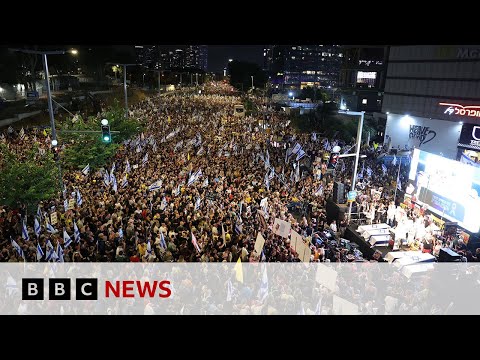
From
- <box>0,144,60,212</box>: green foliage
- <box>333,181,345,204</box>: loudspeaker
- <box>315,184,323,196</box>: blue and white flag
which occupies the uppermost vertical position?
<box>0,144,60,212</box>: green foliage

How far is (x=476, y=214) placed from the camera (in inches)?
608

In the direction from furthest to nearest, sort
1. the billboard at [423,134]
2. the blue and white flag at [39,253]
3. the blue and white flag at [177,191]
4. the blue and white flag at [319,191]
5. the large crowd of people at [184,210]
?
the billboard at [423,134], the blue and white flag at [319,191], the blue and white flag at [177,191], the large crowd of people at [184,210], the blue and white flag at [39,253]

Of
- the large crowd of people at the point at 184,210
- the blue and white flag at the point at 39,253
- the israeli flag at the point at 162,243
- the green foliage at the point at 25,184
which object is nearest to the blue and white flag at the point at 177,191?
the large crowd of people at the point at 184,210

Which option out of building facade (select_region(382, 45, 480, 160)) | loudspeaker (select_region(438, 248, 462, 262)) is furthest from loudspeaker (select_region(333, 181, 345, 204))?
building facade (select_region(382, 45, 480, 160))

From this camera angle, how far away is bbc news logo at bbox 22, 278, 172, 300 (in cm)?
881

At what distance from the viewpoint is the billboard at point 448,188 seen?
1588 cm

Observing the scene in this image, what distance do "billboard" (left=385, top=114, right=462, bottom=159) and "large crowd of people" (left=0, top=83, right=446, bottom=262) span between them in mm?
14688

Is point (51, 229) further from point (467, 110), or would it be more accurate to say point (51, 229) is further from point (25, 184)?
point (467, 110)

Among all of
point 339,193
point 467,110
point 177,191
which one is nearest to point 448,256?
point 339,193

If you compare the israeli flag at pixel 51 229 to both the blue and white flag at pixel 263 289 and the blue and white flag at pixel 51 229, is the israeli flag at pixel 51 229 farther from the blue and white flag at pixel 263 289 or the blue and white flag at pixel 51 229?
the blue and white flag at pixel 263 289

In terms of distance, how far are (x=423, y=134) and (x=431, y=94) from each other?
548cm

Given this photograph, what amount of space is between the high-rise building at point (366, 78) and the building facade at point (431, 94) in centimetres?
1981

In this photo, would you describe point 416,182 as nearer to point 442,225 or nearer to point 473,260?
point 442,225

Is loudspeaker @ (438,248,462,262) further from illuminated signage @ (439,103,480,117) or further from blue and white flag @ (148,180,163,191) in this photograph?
illuminated signage @ (439,103,480,117)
